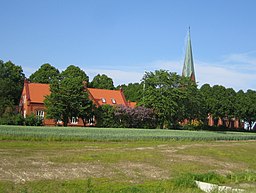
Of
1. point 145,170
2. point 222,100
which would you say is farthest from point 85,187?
point 222,100

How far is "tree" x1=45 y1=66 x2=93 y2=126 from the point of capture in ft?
222

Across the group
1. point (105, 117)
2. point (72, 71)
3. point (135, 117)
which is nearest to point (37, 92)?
point (72, 71)

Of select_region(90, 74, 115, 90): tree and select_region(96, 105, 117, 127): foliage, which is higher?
select_region(90, 74, 115, 90): tree

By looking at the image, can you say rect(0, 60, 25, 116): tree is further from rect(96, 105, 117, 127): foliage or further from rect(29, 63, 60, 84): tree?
rect(96, 105, 117, 127): foliage

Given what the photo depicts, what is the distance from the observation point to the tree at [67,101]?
67812mm

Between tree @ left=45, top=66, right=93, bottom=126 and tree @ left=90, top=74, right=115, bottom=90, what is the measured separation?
4103cm

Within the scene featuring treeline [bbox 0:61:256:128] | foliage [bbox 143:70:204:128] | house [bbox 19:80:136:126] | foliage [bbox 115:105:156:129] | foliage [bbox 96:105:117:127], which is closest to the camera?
treeline [bbox 0:61:256:128]

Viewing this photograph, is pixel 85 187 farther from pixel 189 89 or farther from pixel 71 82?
pixel 189 89

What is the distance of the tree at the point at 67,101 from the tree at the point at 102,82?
4103 cm

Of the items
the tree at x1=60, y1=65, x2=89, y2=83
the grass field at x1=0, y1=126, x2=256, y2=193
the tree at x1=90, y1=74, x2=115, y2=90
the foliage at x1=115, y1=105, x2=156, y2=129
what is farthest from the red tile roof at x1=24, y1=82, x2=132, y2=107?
the grass field at x1=0, y1=126, x2=256, y2=193

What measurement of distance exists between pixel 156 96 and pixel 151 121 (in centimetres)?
601

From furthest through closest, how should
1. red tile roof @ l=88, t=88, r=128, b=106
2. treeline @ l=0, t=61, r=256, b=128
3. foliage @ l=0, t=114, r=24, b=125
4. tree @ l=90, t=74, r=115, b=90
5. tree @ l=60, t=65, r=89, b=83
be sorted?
tree @ l=90, t=74, r=115, b=90 < tree @ l=60, t=65, r=89, b=83 < red tile roof @ l=88, t=88, r=128, b=106 < treeline @ l=0, t=61, r=256, b=128 < foliage @ l=0, t=114, r=24, b=125

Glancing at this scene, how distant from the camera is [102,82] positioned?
375 feet

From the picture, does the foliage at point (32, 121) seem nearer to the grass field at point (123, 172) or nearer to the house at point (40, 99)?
the house at point (40, 99)
